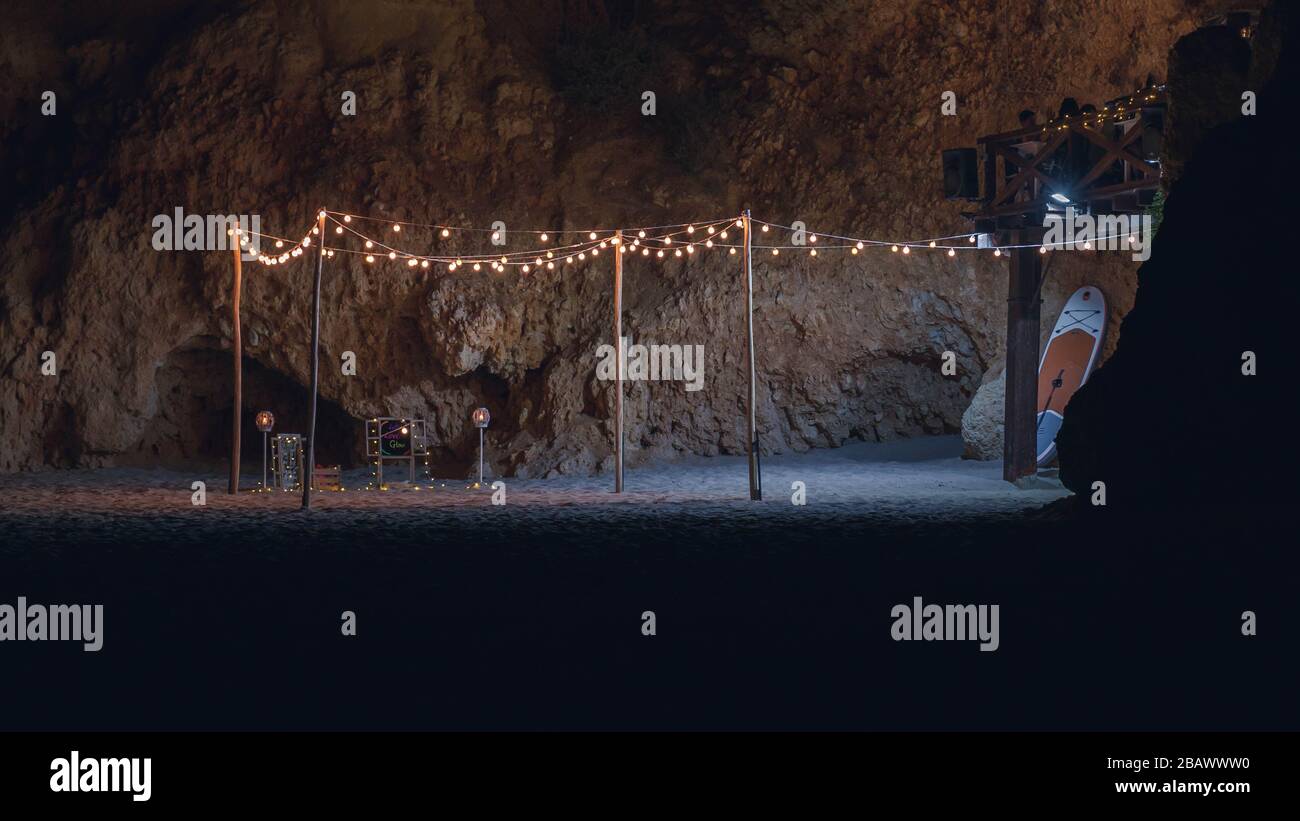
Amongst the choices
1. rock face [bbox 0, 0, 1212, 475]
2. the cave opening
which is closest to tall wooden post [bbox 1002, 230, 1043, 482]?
rock face [bbox 0, 0, 1212, 475]

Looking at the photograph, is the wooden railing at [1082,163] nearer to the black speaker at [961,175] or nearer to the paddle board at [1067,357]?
the black speaker at [961,175]

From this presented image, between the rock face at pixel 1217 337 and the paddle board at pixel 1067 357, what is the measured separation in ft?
23.8

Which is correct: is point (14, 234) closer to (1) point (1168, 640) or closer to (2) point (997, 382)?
(2) point (997, 382)

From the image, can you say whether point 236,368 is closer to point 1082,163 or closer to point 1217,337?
point 1082,163

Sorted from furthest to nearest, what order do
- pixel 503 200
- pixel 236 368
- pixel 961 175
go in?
pixel 503 200 → pixel 961 175 → pixel 236 368

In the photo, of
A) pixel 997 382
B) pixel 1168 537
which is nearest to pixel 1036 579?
pixel 1168 537

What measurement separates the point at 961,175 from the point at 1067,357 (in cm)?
354

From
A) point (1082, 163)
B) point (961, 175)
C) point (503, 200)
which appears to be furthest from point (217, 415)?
point (1082, 163)

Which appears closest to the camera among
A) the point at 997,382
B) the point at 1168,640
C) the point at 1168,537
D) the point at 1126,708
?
the point at 1126,708

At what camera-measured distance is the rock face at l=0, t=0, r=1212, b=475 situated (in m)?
21.8

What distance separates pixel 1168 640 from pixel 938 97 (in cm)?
1851

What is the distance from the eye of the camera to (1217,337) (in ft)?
35.3

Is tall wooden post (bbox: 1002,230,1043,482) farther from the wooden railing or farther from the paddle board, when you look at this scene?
the paddle board

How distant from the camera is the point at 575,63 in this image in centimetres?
2444
